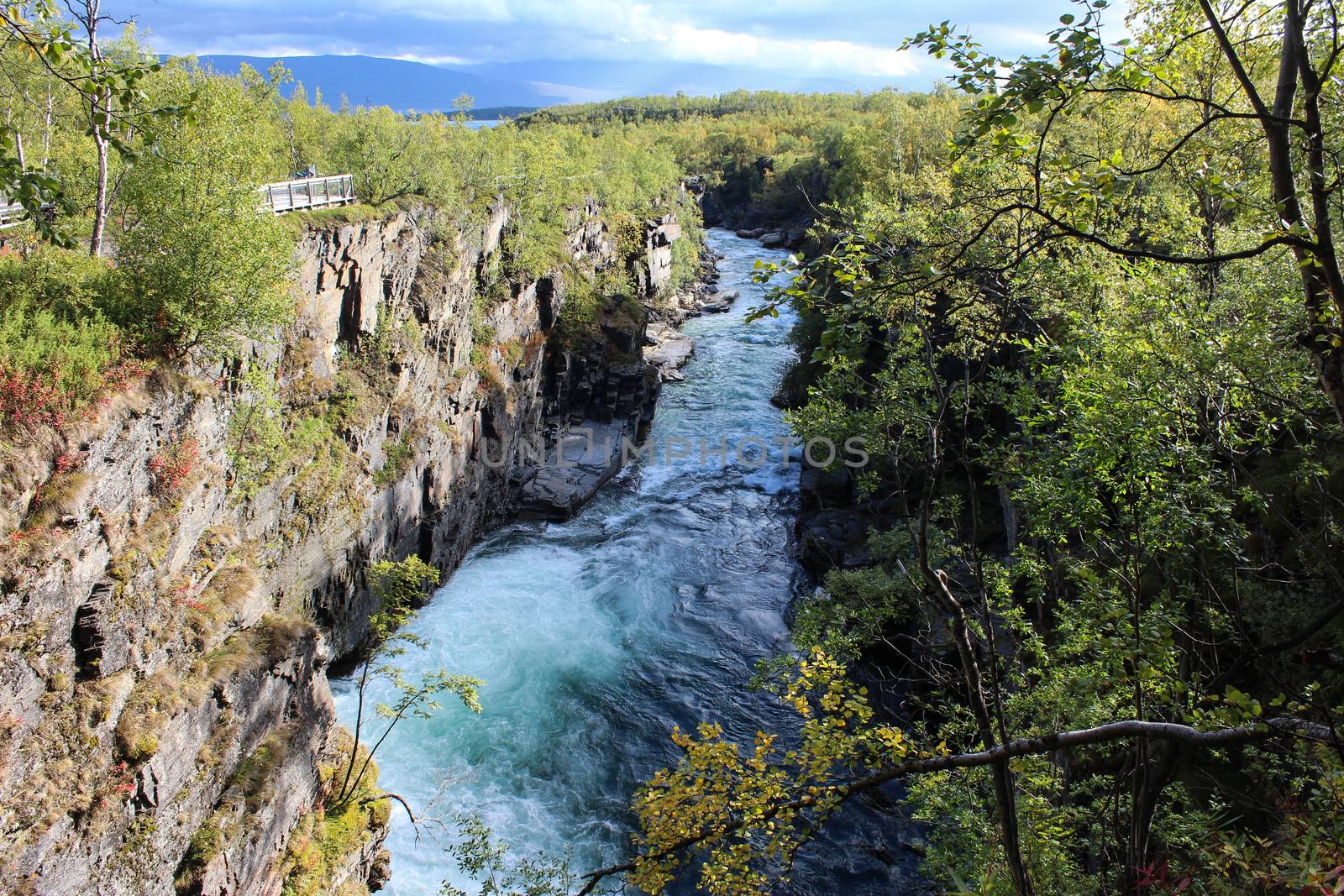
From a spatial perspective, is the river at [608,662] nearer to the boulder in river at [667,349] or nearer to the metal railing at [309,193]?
the boulder in river at [667,349]

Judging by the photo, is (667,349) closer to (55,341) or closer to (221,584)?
(221,584)

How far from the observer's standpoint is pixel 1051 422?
→ 56.2 feet

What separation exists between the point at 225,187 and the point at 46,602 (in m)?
10.7

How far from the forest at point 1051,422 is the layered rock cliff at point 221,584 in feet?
4.92

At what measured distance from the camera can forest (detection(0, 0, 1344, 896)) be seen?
597cm

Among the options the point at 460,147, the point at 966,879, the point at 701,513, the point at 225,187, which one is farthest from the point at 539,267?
the point at 966,879

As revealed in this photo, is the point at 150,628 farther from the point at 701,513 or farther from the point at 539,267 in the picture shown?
the point at 539,267

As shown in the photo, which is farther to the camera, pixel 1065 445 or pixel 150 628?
pixel 150 628

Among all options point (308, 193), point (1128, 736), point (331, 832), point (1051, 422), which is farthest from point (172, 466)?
point (1051, 422)

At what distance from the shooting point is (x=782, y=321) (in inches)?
Answer: 2815

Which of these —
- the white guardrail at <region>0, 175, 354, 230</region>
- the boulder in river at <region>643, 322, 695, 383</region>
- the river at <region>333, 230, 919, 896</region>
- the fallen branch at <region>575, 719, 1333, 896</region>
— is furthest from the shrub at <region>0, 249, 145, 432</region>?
the boulder in river at <region>643, 322, 695, 383</region>

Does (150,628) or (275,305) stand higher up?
(275,305)

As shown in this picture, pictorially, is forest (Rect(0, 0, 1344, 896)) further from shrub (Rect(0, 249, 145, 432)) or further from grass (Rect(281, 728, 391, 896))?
grass (Rect(281, 728, 391, 896))

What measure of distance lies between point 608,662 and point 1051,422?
17.3m
